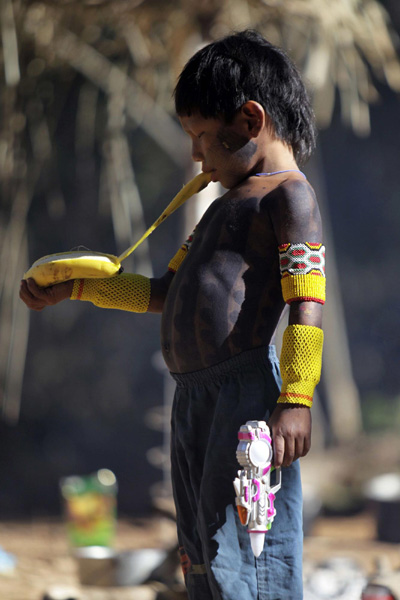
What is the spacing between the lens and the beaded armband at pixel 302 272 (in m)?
1.30

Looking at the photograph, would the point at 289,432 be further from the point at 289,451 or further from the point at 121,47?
the point at 121,47

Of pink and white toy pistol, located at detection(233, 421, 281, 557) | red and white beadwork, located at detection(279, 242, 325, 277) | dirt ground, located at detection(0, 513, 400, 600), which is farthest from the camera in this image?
dirt ground, located at detection(0, 513, 400, 600)

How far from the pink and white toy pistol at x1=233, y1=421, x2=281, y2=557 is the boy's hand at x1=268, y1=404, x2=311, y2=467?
17 mm

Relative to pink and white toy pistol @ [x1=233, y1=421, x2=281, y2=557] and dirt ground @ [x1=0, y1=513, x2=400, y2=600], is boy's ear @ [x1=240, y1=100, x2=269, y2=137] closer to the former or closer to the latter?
pink and white toy pistol @ [x1=233, y1=421, x2=281, y2=557]

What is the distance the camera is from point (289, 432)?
124cm

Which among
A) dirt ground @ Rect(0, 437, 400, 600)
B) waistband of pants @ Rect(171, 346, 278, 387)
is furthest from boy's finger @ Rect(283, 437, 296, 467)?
dirt ground @ Rect(0, 437, 400, 600)

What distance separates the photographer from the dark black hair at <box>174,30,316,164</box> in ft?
4.60

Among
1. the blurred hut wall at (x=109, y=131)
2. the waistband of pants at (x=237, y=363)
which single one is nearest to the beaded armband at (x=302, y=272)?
the waistband of pants at (x=237, y=363)

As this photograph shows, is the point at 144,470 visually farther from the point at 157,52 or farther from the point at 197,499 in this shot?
the point at 197,499

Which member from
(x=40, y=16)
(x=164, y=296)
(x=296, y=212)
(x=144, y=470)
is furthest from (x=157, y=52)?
(x=144, y=470)

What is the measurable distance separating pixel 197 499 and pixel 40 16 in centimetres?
234

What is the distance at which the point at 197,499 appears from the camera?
1408 mm

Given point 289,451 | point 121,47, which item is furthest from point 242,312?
point 121,47

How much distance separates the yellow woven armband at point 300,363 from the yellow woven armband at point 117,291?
422 mm
